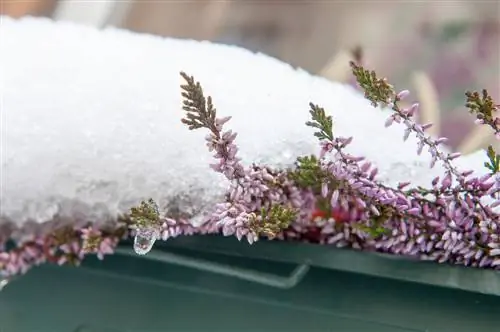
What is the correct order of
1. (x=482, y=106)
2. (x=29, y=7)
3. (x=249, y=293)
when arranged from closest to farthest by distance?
(x=482, y=106), (x=249, y=293), (x=29, y=7)

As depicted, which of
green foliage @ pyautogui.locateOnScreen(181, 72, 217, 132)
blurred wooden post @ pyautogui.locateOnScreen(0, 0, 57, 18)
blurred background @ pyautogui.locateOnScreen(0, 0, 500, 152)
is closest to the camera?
green foliage @ pyautogui.locateOnScreen(181, 72, 217, 132)

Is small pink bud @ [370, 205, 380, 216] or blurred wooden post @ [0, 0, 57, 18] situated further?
blurred wooden post @ [0, 0, 57, 18]

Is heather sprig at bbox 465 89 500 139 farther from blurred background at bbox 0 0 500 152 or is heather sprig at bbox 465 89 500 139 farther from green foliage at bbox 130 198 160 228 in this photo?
blurred background at bbox 0 0 500 152

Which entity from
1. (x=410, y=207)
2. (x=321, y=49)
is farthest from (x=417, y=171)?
(x=321, y=49)

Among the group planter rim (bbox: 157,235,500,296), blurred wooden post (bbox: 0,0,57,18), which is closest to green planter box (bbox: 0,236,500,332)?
planter rim (bbox: 157,235,500,296)

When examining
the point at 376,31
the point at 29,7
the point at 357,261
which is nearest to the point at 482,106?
the point at 357,261

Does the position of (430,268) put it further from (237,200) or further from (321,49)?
(321,49)

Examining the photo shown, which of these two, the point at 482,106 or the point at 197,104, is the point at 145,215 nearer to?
the point at 197,104
